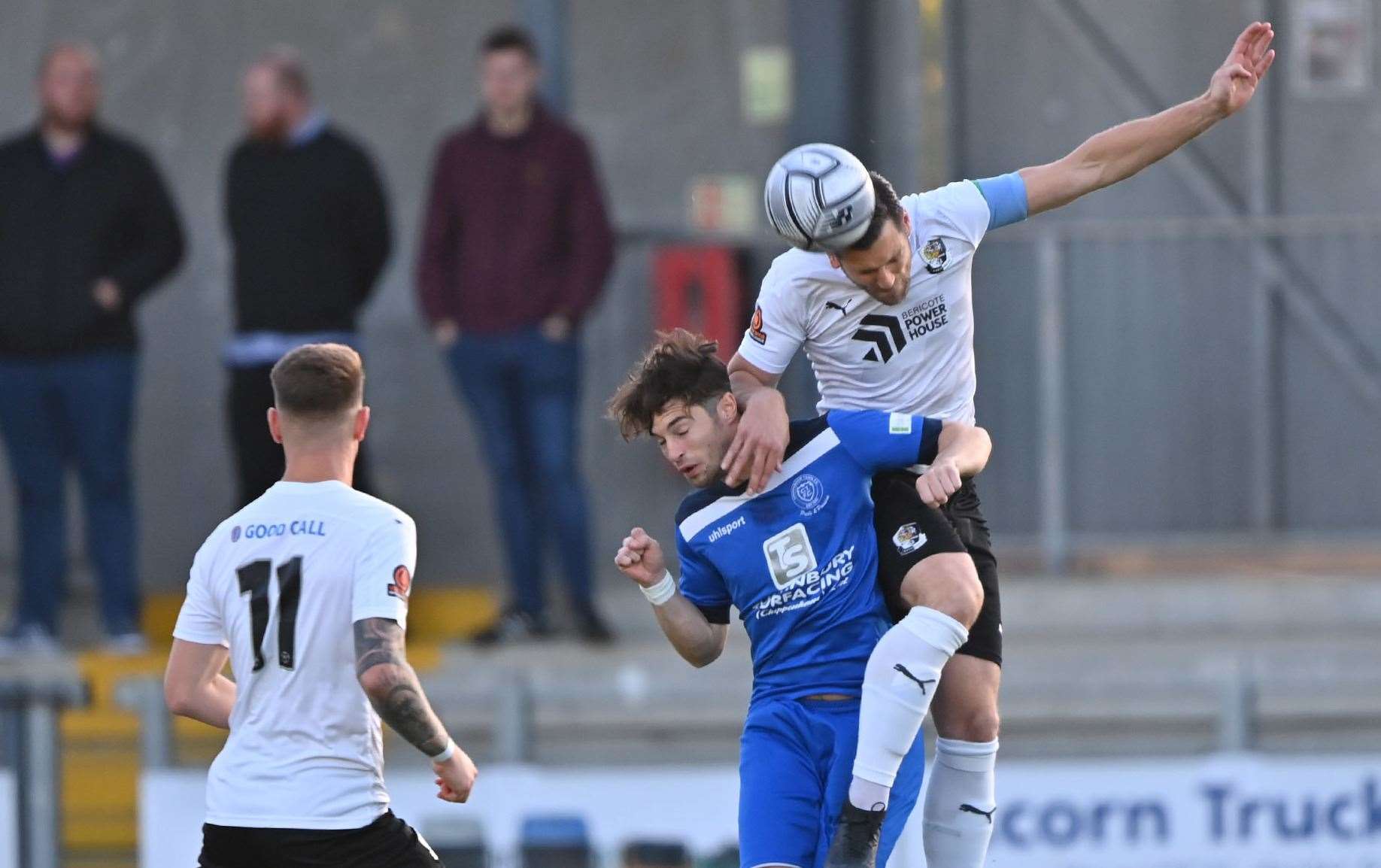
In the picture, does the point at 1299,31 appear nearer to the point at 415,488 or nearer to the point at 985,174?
the point at 985,174

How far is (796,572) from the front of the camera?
5121 millimetres

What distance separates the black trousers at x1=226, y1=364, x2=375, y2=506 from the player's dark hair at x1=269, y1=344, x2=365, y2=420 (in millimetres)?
4471

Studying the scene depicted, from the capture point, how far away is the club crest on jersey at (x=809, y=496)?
5.13 metres

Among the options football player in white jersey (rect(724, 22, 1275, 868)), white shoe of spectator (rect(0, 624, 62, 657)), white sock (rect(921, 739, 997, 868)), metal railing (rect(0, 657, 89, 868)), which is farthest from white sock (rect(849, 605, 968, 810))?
white shoe of spectator (rect(0, 624, 62, 657))

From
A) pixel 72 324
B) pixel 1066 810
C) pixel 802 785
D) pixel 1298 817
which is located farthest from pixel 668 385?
pixel 72 324

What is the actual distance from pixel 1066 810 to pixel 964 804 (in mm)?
2523

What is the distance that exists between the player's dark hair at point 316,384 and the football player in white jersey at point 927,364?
0.90m

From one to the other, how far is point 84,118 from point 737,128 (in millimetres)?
3262

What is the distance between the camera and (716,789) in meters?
8.03

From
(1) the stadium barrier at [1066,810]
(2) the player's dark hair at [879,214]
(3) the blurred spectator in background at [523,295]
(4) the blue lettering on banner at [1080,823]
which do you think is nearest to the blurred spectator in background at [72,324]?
(3) the blurred spectator in background at [523,295]

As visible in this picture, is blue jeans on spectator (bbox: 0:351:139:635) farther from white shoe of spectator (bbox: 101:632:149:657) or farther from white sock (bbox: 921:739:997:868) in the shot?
white sock (bbox: 921:739:997:868)

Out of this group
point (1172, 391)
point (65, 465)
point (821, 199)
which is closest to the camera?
point (821, 199)

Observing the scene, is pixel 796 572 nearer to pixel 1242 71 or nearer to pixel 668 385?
pixel 668 385

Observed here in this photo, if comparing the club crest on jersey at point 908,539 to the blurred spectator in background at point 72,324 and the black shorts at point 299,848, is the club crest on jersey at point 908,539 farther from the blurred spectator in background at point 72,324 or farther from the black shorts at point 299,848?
the blurred spectator in background at point 72,324
